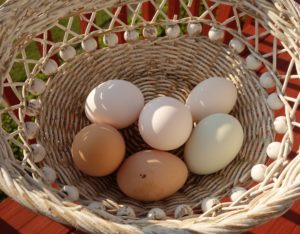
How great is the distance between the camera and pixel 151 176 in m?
0.73

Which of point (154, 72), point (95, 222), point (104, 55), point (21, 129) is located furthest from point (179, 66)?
point (95, 222)

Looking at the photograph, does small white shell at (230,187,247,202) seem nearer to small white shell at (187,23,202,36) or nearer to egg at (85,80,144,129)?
egg at (85,80,144,129)

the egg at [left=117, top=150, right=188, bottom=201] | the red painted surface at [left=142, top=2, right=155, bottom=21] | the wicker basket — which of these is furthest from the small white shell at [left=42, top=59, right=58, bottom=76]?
the red painted surface at [left=142, top=2, right=155, bottom=21]

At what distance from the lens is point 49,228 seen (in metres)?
0.92

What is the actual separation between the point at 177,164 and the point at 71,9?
13.9 inches

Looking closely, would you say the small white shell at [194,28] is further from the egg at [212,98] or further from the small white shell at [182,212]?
the small white shell at [182,212]

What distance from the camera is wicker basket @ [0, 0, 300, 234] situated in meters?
0.52

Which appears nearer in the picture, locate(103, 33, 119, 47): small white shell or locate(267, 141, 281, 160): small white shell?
locate(267, 141, 281, 160): small white shell

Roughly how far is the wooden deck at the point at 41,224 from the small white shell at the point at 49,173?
22cm

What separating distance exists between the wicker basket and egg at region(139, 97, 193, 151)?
95 millimetres

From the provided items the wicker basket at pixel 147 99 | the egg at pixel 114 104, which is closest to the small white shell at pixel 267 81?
the wicker basket at pixel 147 99

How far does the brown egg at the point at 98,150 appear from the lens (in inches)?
29.4

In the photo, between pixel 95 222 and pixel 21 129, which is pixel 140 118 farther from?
pixel 95 222

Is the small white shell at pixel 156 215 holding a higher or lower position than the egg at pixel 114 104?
lower
